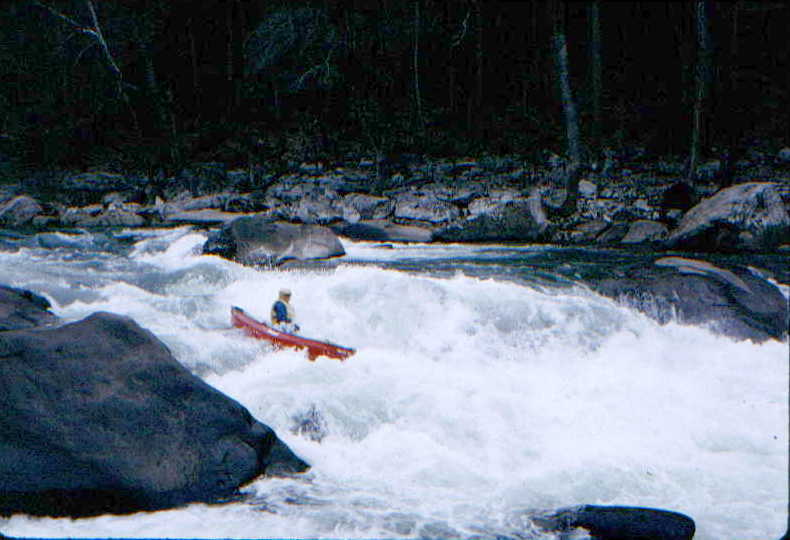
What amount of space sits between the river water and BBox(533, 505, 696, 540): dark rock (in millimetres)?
325

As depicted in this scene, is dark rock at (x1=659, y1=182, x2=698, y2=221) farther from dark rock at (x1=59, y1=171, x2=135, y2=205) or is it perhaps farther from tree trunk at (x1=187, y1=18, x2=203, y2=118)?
tree trunk at (x1=187, y1=18, x2=203, y2=118)

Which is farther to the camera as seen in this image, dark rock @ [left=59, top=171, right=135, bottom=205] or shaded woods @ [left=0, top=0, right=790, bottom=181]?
shaded woods @ [left=0, top=0, right=790, bottom=181]

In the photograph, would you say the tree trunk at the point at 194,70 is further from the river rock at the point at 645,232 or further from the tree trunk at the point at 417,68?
the river rock at the point at 645,232

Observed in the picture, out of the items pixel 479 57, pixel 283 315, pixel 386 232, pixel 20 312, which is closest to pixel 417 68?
pixel 479 57

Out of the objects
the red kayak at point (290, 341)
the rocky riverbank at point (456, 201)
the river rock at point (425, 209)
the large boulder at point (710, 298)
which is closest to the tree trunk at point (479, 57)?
the rocky riverbank at point (456, 201)

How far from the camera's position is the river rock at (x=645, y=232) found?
13766 millimetres

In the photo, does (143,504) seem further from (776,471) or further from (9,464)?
(776,471)

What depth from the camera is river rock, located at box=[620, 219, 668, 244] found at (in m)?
13.8

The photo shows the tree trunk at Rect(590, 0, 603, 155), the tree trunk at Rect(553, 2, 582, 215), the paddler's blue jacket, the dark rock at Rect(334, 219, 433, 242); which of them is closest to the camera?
the paddler's blue jacket

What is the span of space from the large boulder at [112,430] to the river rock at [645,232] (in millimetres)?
10415

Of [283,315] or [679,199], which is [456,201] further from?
[283,315]

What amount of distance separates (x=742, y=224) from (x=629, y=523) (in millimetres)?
9979

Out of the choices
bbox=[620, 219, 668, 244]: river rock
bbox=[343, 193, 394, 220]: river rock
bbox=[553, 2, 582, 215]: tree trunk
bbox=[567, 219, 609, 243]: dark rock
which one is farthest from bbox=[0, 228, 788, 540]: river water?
bbox=[343, 193, 394, 220]: river rock

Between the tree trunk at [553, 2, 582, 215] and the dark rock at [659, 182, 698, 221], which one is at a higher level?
the tree trunk at [553, 2, 582, 215]
